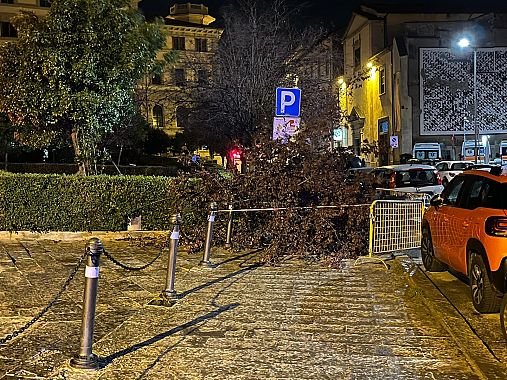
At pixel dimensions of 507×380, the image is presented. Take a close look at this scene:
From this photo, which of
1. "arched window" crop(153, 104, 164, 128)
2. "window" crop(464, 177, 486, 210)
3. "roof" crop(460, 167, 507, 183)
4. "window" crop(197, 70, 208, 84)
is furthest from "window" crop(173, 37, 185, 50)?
"window" crop(464, 177, 486, 210)

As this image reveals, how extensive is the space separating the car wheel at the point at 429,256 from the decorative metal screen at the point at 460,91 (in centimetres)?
3391

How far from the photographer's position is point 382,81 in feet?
151

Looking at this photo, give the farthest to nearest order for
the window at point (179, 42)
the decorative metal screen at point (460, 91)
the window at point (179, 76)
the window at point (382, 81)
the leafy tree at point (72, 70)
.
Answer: the window at point (179, 42) → the window at point (382, 81) → the decorative metal screen at point (460, 91) → the window at point (179, 76) → the leafy tree at point (72, 70)

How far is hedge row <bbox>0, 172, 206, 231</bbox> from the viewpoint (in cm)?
1356

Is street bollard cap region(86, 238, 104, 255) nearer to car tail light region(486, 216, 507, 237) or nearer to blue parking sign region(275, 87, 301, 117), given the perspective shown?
car tail light region(486, 216, 507, 237)

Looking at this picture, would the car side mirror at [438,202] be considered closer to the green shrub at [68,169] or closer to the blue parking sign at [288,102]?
the blue parking sign at [288,102]

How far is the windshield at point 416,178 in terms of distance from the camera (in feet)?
75.3

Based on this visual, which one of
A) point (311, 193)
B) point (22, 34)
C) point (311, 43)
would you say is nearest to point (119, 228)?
point (311, 193)

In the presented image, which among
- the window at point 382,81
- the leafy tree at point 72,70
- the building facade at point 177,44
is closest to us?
the leafy tree at point 72,70

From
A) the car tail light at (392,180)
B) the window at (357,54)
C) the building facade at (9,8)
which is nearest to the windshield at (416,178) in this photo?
the car tail light at (392,180)

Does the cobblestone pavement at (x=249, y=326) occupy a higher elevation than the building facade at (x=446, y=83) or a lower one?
lower

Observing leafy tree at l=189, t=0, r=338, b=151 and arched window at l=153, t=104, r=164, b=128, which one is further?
arched window at l=153, t=104, r=164, b=128

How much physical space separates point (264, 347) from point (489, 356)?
2.06m

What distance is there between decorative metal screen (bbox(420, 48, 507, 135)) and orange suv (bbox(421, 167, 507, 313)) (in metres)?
34.6
